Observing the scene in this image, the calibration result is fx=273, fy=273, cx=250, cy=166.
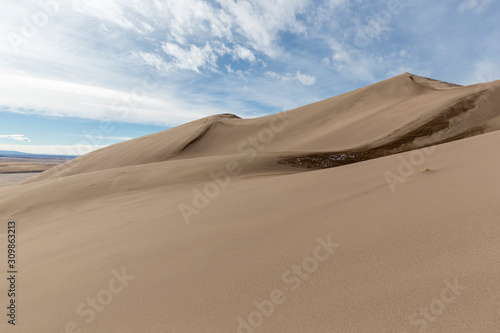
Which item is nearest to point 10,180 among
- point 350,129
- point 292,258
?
point 350,129

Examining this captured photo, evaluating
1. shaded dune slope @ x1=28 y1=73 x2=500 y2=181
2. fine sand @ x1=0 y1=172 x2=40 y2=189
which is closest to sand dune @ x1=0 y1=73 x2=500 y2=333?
shaded dune slope @ x1=28 y1=73 x2=500 y2=181

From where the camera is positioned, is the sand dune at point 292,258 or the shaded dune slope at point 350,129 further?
the shaded dune slope at point 350,129

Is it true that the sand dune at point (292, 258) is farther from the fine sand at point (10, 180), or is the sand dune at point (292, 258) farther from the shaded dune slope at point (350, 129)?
the fine sand at point (10, 180)

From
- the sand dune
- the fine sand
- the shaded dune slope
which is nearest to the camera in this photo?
the sand dune

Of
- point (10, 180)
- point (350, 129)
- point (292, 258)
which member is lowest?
point (292, 258)

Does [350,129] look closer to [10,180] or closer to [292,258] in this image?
[292,258]

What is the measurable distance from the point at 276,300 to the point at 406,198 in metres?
2.12

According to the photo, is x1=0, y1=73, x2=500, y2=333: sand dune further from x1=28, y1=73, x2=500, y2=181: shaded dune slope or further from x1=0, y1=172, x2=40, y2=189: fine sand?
x1=0, y1=172, x2=40, y2=189: fine sand

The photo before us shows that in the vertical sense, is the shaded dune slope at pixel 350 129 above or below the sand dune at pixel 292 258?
above

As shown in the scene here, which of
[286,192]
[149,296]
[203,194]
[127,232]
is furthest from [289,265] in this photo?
[203,194]

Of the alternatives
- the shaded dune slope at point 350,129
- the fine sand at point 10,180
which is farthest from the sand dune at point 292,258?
the fine sand at point 10,180

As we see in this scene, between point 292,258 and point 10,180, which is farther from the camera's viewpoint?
point 10,180

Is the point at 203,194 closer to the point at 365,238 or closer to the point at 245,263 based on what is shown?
the point at 245,263

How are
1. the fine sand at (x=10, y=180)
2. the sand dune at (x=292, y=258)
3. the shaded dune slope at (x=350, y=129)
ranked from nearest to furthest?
the sand dune at (x=292, y=258)
the shaded dune slope at (x=350, y=129)
the fine sand at (x=10, y=180)
